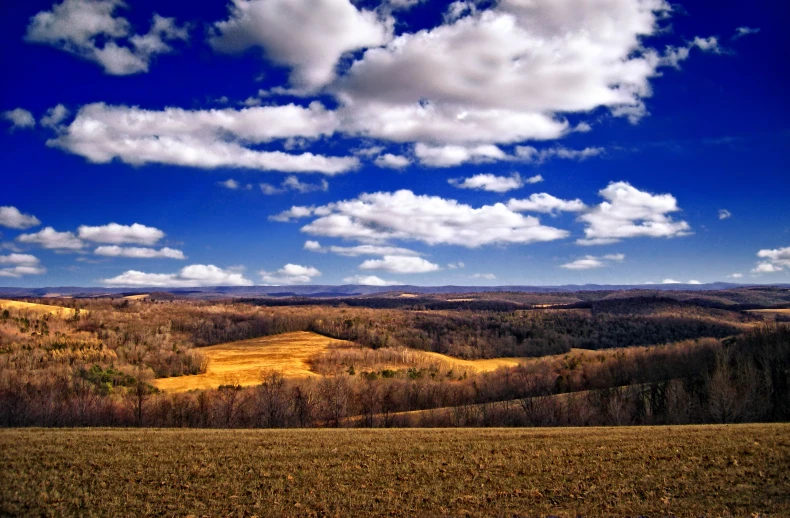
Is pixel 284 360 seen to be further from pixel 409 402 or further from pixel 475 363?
pixel 409 402

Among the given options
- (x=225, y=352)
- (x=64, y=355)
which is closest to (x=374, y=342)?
(x=225, y=352)

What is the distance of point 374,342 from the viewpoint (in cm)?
18088

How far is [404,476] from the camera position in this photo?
22422 millimetres

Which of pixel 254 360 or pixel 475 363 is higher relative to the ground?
pixel 254 360

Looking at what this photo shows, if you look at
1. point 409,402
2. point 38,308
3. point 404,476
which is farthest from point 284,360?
point 404,476

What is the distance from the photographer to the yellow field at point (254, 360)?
11556cm

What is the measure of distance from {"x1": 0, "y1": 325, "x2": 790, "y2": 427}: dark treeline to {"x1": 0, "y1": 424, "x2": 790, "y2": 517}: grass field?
1172 inches

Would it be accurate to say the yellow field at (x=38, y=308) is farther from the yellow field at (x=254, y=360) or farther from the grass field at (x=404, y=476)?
the grass field at (x=404, y=476)

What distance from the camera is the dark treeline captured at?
58.9m

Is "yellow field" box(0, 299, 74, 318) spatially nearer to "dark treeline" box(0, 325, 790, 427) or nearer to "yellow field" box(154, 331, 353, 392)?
"yellow field" box(154, 331, 353, 392)

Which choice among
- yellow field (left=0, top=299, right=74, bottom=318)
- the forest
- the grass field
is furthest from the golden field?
the grass field

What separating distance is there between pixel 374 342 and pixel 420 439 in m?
150

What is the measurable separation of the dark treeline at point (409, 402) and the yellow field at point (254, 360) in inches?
1122

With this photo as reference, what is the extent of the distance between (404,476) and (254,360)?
13156 cm
